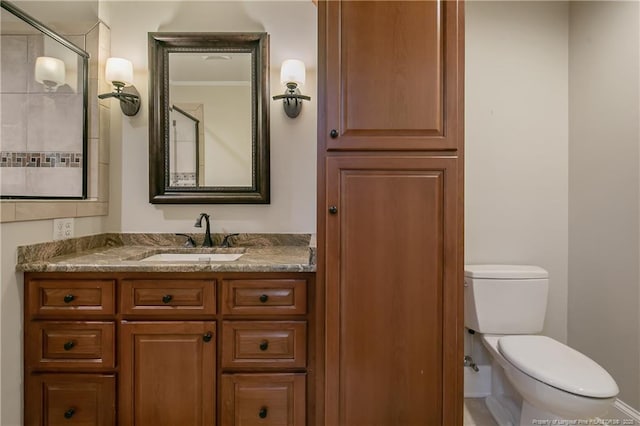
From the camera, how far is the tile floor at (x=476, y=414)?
5.76 ft

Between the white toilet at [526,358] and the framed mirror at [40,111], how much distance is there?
2254 millimetres

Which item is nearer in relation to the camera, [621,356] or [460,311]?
[460,311]

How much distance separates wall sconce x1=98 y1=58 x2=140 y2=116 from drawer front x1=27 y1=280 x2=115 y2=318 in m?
1.04

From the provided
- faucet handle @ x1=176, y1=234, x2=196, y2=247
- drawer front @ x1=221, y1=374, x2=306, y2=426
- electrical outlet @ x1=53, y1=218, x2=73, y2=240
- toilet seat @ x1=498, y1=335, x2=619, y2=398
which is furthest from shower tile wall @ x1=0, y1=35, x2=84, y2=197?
toilet seat @ x1=498, y1=335, x2=619, y2=398

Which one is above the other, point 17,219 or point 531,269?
point 17,219

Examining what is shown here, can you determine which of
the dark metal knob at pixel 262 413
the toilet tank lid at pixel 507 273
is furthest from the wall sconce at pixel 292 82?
the dark metal knob at pixel 262 413

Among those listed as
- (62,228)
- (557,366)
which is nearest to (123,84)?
(62,228)

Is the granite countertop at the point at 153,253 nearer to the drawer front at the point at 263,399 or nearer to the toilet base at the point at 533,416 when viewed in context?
the drawer front at the point at 263,399

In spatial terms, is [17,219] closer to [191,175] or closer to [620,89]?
[191,175]

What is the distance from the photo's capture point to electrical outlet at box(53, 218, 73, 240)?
1632 mm

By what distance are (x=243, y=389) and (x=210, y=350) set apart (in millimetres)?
224

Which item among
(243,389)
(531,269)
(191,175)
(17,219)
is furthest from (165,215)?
(531,269)

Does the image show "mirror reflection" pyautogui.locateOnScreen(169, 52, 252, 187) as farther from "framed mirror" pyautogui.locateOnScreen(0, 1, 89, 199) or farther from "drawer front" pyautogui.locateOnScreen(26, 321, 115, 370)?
"drawer front" pyautogui.locateOnScreen(26, 321, 115, 370)

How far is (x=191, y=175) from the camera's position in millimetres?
1987
